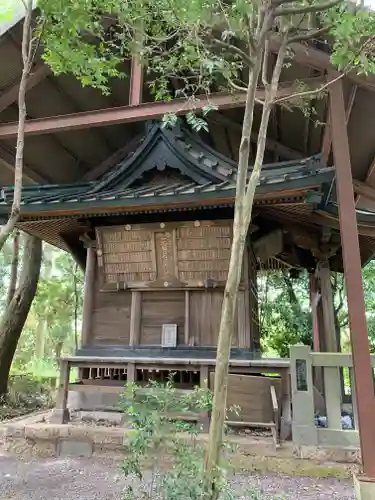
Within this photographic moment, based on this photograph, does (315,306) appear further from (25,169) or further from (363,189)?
(25,169)

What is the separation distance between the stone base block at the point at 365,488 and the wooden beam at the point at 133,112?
3.99 meters

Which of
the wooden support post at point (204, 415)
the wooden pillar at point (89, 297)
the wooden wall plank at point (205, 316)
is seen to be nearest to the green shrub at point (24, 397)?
the wooden pillar at point (89, 297)

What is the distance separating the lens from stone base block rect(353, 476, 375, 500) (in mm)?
3262

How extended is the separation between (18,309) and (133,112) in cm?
581

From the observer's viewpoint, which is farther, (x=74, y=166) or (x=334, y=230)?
(x=74, y=166)

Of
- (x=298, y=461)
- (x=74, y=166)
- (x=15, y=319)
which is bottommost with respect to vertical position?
(x=298, y=461)

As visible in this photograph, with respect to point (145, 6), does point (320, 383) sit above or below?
below

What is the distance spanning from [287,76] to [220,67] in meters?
3.56

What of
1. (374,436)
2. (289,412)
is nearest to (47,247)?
(289,412)

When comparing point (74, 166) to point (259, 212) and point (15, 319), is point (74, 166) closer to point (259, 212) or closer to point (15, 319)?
point (15, 319)

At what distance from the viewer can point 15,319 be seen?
29.6 feet

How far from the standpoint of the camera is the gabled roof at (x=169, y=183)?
475 cm

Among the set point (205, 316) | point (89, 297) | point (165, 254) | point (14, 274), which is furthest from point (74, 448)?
point (14, 274)

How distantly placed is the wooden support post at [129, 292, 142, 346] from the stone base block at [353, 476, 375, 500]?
3614 mm
